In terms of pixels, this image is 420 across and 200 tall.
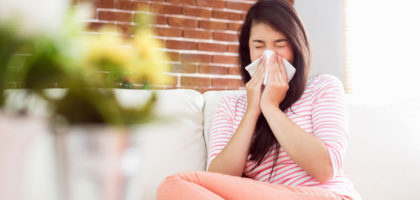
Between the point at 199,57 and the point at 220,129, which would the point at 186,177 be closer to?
the point at 220,129

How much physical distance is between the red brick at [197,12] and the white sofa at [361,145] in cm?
160

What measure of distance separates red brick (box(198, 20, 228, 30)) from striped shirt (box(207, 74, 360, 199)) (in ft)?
6.03

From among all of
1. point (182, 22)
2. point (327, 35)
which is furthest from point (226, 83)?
point (327, 35)

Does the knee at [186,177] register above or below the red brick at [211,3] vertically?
below

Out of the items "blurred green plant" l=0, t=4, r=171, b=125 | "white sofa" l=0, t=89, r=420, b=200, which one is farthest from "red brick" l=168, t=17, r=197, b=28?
Answer: "blurred green plant" l=0, t=4, r=171, b=125

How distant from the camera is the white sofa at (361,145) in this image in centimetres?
160

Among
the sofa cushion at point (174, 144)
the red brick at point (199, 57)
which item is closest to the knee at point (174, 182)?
the sofa cushion at point (174, 144)

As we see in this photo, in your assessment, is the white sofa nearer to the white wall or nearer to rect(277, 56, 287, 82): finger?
rect(277, 56, 287, 82): finger

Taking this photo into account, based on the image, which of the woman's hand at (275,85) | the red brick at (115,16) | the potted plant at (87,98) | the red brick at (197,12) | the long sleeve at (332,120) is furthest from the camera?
the red brick at (197,12)

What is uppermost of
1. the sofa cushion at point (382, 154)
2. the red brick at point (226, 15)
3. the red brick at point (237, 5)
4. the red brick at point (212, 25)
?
the red brick at point (237, 5)

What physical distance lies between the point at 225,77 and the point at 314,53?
0.69 metres

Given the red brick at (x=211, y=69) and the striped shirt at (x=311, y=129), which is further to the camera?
Result: the red brick at (x=211, y=69)

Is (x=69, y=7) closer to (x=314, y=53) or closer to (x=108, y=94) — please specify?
(x=108, y=94)

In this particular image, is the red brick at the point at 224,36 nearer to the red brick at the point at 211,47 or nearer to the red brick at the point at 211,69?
the red brick at the point at 211,47
